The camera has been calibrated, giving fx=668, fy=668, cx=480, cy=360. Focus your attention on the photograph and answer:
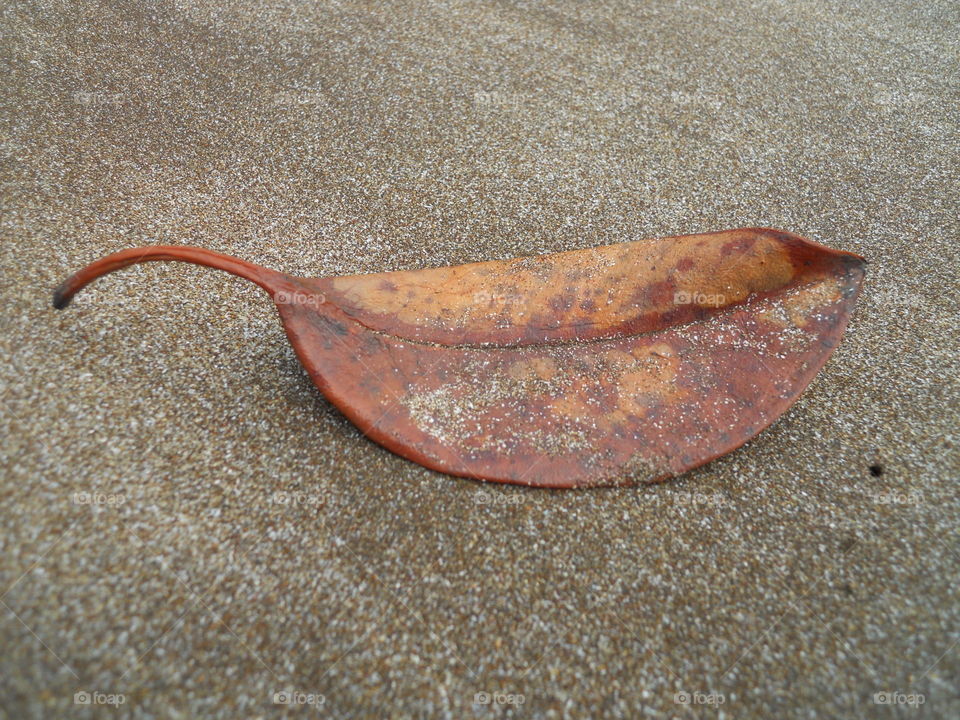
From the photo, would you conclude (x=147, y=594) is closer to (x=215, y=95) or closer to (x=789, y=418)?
(x=789, y=418)

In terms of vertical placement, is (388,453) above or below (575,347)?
below

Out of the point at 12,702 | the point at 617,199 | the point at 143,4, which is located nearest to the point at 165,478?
the point at 12,702

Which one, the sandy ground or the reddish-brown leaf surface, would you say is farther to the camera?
the reddish-brown leaf surface

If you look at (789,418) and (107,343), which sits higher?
(789,418)
